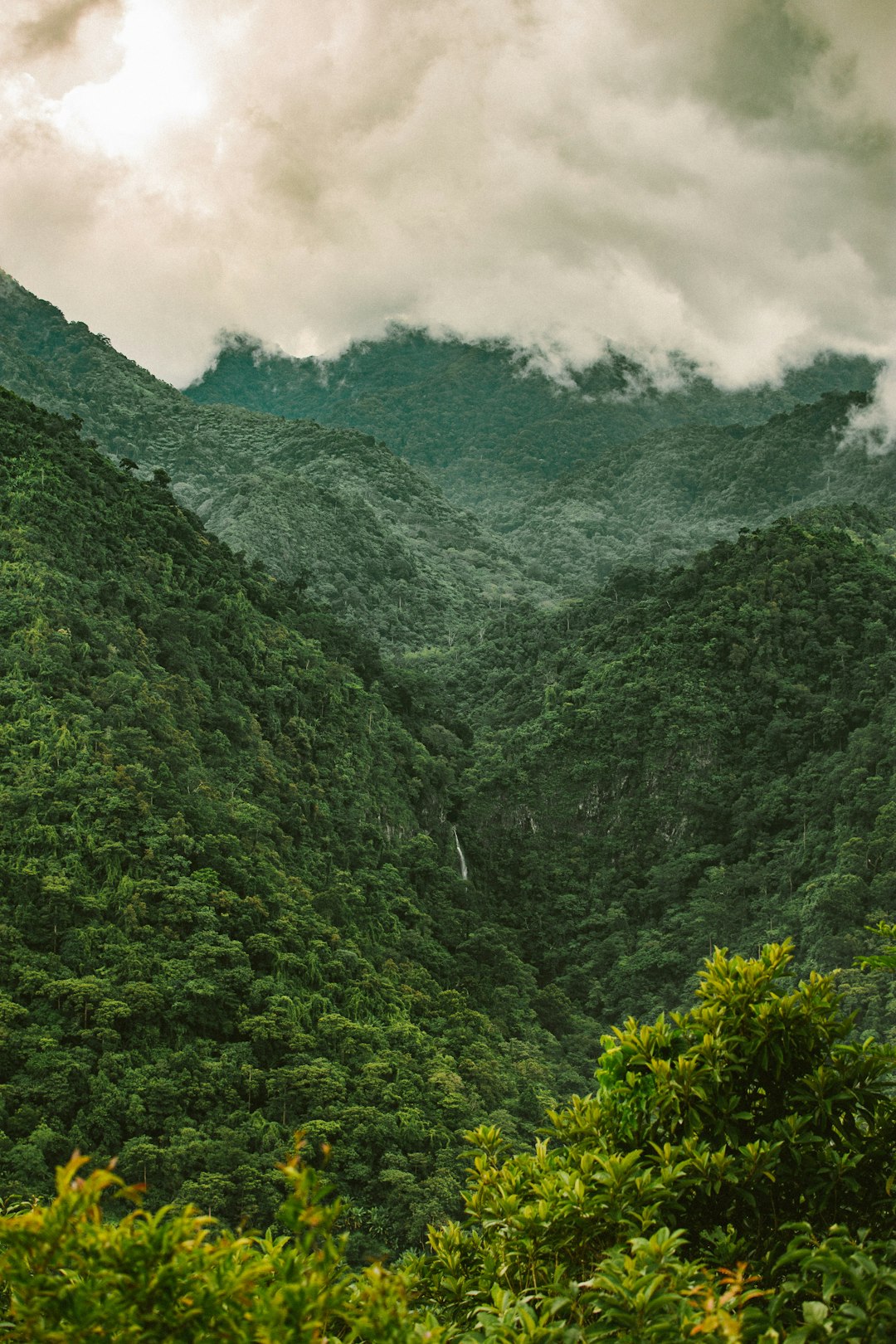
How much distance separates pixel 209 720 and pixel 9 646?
670cm

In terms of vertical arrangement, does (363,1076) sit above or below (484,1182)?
below

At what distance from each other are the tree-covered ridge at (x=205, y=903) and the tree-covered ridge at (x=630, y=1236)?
43.5ft

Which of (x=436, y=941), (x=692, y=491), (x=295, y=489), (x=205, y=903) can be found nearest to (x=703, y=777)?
(x=436, y=941)

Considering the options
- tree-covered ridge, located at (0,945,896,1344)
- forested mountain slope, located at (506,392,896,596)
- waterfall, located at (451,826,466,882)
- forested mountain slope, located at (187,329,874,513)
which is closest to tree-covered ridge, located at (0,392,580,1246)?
waterfall, located at (451,826,466,882)

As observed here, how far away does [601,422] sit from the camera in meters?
153

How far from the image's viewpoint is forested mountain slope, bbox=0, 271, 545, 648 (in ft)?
242

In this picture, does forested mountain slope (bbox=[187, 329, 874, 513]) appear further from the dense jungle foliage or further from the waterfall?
the waterfall

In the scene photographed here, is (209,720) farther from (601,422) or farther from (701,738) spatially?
(601,422)

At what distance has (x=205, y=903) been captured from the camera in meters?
22.3

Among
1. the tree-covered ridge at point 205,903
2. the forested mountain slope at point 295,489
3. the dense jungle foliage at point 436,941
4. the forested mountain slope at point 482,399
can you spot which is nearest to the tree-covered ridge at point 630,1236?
the dense jungle foliage at point 436,941

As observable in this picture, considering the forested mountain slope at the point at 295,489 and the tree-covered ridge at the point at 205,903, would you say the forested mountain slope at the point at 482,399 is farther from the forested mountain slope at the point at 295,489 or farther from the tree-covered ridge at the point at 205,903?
the tree-covered ridge at the point at 205,903

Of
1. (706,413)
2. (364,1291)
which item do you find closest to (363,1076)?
(364,1291)

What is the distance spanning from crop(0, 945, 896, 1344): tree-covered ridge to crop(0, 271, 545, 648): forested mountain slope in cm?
6520

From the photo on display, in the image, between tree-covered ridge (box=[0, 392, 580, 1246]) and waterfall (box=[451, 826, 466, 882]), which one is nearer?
tree-covered ridge (box=[0, 392, 580, 1246])
